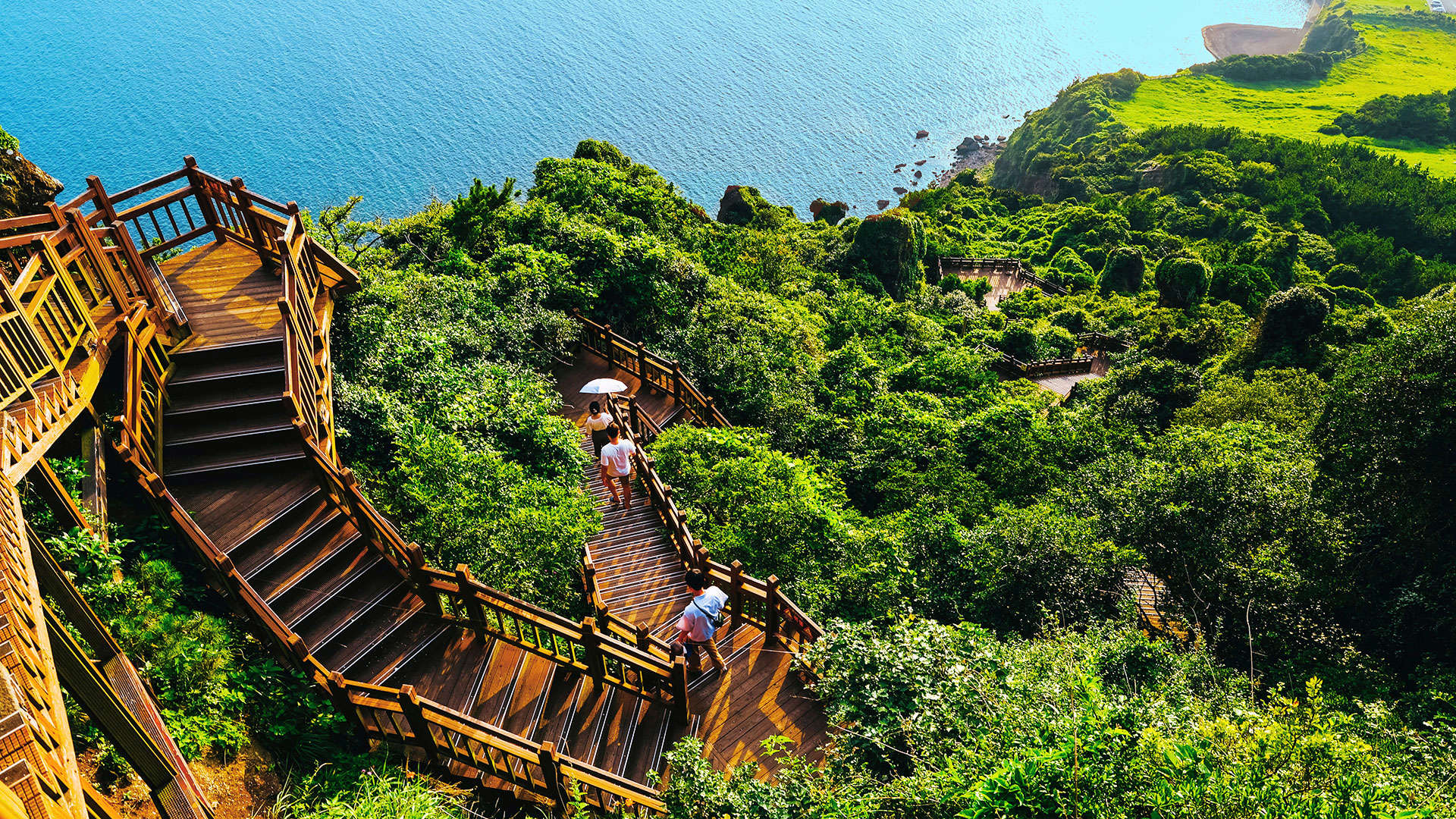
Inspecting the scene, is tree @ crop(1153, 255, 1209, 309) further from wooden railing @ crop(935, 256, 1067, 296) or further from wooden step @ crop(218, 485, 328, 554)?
wooden step @ crop(218, 485, 328, 554)

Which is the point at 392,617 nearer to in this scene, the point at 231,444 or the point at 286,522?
the point at 286,522

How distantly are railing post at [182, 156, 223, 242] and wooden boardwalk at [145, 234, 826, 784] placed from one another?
8.25ft

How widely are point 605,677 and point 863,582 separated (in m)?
4.19

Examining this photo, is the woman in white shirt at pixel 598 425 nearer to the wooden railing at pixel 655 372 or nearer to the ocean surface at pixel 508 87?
the wooden railing at pixel 655 372

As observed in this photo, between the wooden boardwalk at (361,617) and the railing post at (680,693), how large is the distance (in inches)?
4.5

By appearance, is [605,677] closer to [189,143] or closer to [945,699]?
[945,699]

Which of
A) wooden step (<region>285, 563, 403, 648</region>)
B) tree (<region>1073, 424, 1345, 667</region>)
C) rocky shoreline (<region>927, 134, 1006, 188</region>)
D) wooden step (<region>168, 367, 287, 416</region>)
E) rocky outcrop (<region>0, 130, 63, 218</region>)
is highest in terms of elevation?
rocky shoreline (<region>927, 134, 1006, 188</region>)

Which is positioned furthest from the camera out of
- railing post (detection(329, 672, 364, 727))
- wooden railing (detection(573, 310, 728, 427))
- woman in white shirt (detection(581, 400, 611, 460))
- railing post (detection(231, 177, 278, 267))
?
wooden railing (detection(573, 310, 728, 427))

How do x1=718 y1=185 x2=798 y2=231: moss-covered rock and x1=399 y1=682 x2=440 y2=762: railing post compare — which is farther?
x1=718 y1=185 x2=798 y2=231: moss-covered rock

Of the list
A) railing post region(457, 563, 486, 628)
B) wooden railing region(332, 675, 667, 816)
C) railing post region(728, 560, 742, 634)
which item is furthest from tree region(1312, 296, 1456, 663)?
railing post region(457, 563, 486, 628)

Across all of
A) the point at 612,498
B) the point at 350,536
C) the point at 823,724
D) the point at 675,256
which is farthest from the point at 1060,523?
the point at 675,256

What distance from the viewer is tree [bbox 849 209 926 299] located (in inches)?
1839

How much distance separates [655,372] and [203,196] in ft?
29.3

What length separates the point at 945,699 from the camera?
294 inches
